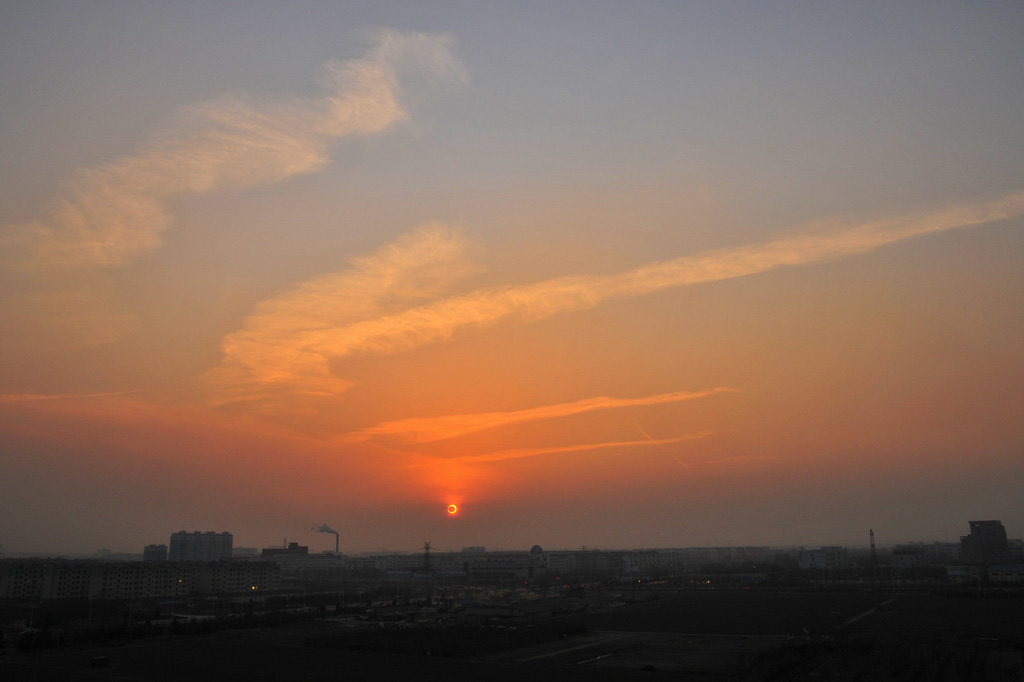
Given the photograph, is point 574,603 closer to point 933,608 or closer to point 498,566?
point 933,608

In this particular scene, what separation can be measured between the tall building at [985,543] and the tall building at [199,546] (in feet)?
499

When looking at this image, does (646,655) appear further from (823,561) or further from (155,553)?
(155,553)

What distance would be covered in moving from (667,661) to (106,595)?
202ft

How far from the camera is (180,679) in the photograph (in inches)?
1185

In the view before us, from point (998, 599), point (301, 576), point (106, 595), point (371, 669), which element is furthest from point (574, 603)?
point (301, 576)

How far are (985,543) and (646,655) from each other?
132 metres

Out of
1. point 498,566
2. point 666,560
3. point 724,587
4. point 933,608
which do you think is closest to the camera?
point 933,608

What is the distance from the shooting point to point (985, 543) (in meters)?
138

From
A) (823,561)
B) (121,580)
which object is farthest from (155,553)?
(823,561)

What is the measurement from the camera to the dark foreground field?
3019cm

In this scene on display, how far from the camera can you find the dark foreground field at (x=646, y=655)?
99.0 feet

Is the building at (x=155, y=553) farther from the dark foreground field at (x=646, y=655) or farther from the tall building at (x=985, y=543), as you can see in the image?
the tall building at (x=985, y=543)

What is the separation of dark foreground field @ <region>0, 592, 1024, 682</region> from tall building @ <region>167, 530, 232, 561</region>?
12759cm

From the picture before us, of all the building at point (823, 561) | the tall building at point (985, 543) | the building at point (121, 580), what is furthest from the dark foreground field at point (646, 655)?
the tall building at point (985, 543)
